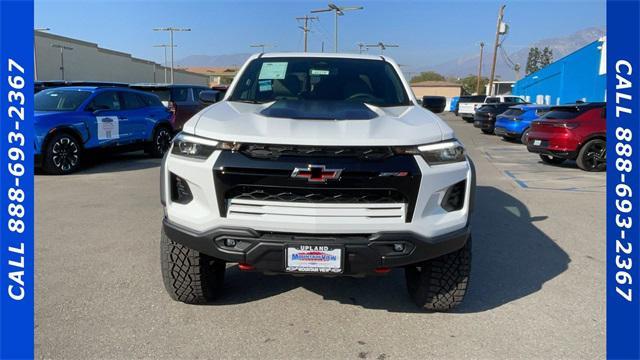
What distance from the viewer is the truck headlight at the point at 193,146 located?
2.91 metres

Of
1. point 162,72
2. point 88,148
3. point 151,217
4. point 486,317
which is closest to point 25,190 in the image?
point 151,217

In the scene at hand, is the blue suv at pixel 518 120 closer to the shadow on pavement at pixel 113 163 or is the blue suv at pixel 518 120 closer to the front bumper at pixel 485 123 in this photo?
the front bumper at pixel 485 123

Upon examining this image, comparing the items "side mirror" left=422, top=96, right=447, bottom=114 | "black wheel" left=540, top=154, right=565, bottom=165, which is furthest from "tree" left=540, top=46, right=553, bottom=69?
"side mirror" left=422, top=96, right=447, bottom=114

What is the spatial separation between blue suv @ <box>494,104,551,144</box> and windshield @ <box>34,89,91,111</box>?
13.6 metres

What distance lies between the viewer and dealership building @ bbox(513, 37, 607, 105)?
896 inches

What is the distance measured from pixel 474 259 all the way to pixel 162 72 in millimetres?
68808

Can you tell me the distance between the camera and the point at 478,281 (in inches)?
161

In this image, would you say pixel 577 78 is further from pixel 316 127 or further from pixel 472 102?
pixel 316 127

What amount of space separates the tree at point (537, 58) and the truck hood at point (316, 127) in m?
140

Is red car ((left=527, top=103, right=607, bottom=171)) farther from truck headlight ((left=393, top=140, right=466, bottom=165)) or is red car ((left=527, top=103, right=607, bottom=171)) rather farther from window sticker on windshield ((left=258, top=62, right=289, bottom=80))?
truck headlight ((left=393, top=140, right=466, bottom=165))

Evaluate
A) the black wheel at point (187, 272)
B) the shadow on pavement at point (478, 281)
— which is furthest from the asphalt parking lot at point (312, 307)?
the black wheel at point (187, 272)

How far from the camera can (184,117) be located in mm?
13547

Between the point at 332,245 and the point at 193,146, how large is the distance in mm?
1021

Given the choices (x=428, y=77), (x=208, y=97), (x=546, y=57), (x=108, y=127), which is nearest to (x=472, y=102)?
(x=108, y=127)
